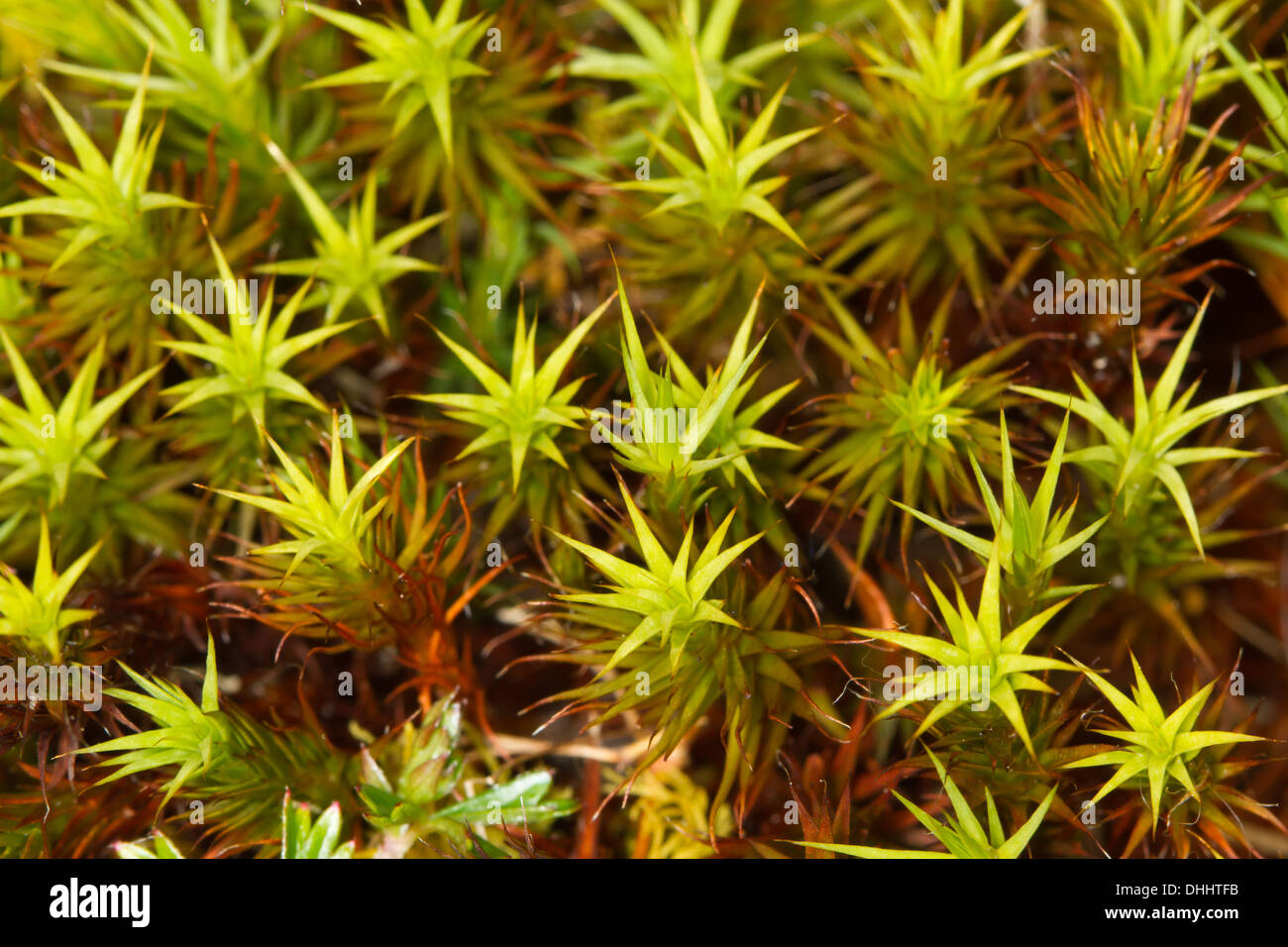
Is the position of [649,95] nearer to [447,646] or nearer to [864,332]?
[864,332]

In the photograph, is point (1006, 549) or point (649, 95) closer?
point (1006, 549)

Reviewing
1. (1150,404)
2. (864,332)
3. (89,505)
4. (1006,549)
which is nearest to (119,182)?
(89,505)

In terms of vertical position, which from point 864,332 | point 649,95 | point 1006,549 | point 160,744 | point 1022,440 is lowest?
point 160,744

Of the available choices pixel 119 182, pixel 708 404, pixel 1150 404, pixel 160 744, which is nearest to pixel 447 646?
pixel 160 744

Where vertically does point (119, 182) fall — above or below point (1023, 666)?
above

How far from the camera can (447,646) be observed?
3.65ft

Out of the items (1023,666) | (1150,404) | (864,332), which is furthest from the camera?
(864,332)

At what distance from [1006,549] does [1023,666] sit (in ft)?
0.40

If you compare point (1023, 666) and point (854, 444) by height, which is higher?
point (854, 444)

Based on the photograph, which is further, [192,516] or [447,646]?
→ [192,516]

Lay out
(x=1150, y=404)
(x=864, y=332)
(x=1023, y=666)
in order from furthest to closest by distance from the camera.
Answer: (x=864, y=332)
(x=1150, y=404)
(x=1023, y=666)

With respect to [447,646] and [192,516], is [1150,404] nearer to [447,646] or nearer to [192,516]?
[447,646]

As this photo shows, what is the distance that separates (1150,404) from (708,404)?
51 centimetres

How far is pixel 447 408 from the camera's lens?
125cm
